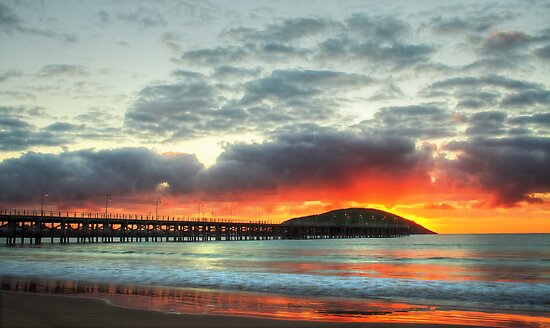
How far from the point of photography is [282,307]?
16078mm

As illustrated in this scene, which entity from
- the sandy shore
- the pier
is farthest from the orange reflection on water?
the pier

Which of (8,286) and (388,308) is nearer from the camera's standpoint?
(388,308)

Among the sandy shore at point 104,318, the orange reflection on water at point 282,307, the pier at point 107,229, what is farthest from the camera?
the pier at point 107,229

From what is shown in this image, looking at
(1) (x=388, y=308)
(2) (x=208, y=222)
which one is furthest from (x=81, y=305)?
(2) (x=208, y=222)

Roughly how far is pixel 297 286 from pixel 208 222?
12184 centimetres

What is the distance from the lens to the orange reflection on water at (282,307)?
14.0 m

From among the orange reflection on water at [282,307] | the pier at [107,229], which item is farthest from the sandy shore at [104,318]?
the pier at [107,229]

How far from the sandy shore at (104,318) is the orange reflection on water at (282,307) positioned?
2.85ft

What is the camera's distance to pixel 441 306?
1736cm

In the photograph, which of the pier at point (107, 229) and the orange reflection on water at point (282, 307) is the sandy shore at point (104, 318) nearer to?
the orange reflection on water at point (282, 307)

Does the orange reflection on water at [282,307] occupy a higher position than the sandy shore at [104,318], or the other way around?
the sandy shore at [104,318]

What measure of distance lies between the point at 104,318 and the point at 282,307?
5.72m

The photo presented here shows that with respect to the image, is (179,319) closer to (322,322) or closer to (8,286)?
(322,322)

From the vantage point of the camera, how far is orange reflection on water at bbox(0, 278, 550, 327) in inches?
551
